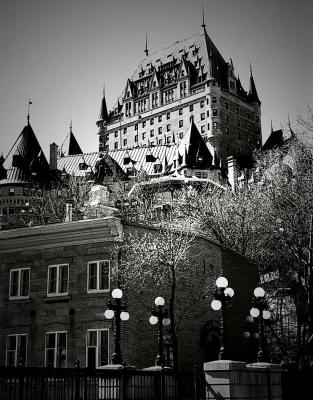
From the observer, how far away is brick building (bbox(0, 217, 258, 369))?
2306 cm

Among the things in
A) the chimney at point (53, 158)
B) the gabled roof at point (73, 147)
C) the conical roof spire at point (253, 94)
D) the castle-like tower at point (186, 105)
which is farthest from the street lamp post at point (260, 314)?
the conical roof spire at point (253, 94)

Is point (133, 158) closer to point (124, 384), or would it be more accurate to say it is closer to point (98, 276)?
point (98, 276)

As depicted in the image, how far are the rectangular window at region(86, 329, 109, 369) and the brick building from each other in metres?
0.04

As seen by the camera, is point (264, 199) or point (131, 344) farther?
point (264, 199)

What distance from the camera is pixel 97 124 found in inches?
5728

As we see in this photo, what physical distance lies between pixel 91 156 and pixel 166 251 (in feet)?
298

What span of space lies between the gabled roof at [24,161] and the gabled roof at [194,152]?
89.4 ft

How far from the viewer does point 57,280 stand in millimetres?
24422

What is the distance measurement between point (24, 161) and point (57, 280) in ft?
217

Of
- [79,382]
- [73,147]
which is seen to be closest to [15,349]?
[79,382]

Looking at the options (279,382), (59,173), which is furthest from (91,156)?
(279,382)

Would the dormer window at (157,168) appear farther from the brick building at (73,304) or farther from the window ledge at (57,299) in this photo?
the window ledge at (57,299)

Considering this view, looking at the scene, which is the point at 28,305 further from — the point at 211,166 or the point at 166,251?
the point at 211,166

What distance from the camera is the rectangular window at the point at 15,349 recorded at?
24.0m
